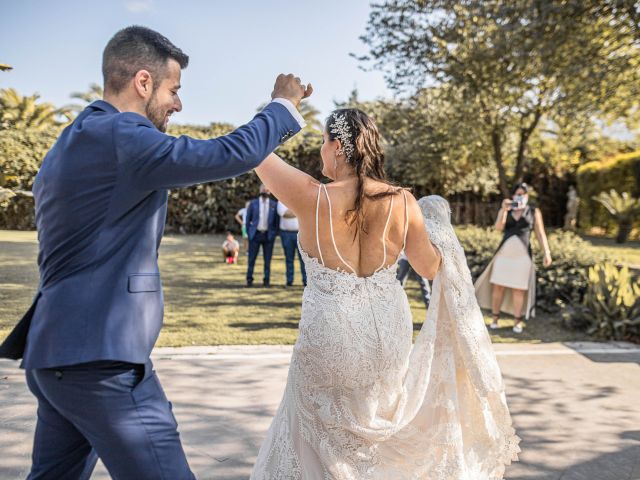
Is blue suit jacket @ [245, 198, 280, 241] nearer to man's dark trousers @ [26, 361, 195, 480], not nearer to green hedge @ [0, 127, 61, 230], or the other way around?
man's dark trousers @ [26, 361, 195, 480]

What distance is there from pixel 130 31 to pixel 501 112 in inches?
642

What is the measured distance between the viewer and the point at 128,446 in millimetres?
1801

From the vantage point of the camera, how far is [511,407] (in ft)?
16.6

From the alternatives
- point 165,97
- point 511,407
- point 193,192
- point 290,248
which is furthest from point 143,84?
point 193,192

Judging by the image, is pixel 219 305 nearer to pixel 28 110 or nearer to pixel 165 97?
pixel 165 97

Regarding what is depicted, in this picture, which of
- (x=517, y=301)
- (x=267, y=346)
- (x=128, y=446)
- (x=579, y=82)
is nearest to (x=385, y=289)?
(x=128, y=446)

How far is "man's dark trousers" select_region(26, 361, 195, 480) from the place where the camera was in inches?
70.5

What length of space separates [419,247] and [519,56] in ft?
34.5

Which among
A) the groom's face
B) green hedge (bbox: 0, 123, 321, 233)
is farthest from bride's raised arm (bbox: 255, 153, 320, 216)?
green hedge (bbox: 0, 123, 321, 233)

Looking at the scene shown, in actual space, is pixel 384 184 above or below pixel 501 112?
below

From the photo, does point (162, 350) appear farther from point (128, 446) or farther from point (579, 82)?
point (579, 82)

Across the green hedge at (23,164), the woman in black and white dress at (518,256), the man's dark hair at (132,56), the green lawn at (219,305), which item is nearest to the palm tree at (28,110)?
the green hedge at (23,164)

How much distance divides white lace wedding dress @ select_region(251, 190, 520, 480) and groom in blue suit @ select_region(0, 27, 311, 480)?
112 cm

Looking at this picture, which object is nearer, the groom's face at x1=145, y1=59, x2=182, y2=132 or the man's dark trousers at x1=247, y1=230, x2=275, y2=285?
the groom's face at x1=145, y1=59, x2=182, y2=132
